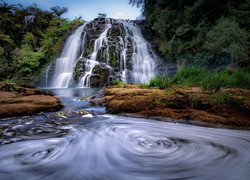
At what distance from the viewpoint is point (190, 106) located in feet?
15.3

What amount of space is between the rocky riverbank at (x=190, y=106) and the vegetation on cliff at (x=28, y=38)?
1504 centimetres

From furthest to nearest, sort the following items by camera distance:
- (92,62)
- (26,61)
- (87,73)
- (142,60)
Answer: (26,61) → (142,60) → (92,62) → (87,73)

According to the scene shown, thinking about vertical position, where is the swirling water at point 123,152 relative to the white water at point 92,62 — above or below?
below

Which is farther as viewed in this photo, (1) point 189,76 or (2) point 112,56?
(2) point 112,56

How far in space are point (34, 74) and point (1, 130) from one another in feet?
52.3

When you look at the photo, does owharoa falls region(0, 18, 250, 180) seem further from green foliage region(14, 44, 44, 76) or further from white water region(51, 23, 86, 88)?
green foliage region(14, 44, 44, 76)

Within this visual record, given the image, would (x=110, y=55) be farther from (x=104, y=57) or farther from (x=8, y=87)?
(x=8, y=87)

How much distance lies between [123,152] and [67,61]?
15.8m

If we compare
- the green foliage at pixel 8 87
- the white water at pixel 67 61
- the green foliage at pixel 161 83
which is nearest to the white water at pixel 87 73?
the white water at pixel 67 61

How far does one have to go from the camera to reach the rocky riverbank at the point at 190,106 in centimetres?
407

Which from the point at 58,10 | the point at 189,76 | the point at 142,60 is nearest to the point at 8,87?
the point at 189,76

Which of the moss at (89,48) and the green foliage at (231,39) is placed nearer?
the green foliage at (231,39)

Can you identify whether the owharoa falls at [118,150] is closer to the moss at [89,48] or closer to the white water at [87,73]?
the white water at [87,73]

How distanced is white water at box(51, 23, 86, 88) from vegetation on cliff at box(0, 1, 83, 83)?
1361 mm
